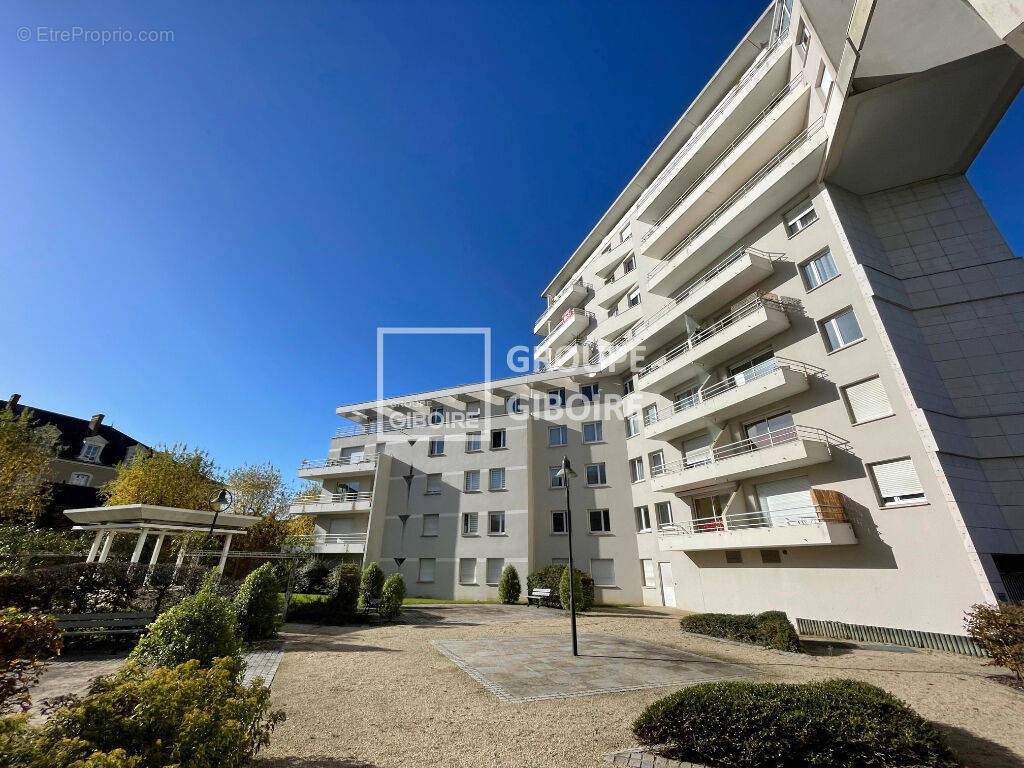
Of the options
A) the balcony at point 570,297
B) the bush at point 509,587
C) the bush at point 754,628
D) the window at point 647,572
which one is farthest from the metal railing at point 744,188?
the bush at point 509,587

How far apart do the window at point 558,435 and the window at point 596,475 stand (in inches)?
105

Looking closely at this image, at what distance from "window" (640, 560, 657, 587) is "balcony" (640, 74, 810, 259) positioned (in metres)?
19.2

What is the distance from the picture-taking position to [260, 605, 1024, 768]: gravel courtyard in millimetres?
5555

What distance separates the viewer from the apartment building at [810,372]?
13.7m

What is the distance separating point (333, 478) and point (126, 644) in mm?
23945

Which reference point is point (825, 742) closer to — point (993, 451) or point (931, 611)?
point (931, 611)

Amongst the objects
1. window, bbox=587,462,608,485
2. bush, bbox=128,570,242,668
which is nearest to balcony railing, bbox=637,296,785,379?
window, bbox=587,462,608,485

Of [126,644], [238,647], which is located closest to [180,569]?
[126,644]

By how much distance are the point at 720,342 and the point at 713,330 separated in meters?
2.67

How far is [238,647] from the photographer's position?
741 cm

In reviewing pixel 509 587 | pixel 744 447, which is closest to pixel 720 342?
pixel 744 447

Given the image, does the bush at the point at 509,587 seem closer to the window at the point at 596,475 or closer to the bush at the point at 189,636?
the window at the point at 596,475

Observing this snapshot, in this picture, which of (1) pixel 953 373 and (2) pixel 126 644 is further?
(1) pixel 953 373

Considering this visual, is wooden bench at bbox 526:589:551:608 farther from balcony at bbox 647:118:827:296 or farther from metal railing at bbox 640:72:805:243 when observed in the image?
metal railing at bbox 640:72:805:243
